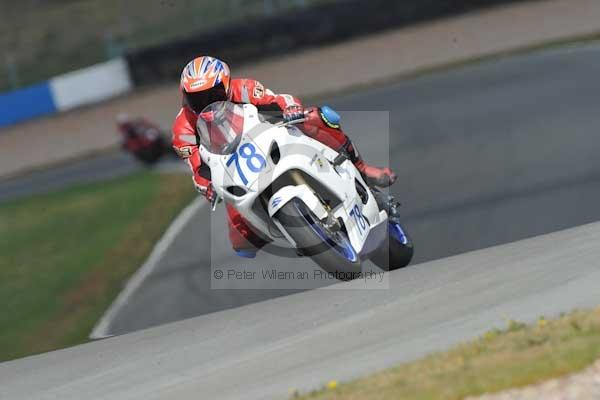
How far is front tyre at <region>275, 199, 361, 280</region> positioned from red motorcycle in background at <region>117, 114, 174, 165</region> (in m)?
9.81

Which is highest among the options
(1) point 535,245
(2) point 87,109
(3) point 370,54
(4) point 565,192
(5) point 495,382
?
(5) point 495,382

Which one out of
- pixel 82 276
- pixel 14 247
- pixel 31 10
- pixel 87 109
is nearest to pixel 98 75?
pixel 87 109

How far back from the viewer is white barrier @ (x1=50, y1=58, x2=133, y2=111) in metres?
21.4

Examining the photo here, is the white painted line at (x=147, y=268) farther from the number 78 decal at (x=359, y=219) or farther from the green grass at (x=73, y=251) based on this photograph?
the number 78 decal at (x=359, y=219)

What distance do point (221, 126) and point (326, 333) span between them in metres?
1.85

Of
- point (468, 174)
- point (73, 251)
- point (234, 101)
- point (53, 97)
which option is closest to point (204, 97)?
point (234, 101)

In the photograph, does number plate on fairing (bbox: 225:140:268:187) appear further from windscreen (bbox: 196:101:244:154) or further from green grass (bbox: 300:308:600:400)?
green grass (bbox: 300:308:600:400)

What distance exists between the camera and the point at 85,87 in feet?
70.5

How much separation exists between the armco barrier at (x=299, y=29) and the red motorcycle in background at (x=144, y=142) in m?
4.21

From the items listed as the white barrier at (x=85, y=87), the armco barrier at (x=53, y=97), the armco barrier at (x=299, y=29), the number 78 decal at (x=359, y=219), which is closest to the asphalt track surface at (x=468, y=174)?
the number 78 decal at (x=359, y=219)

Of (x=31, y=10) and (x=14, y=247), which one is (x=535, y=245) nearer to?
(x=14, y=247)

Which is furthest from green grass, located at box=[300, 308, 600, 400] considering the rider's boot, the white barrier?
the white barrier

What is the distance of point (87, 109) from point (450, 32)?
27.4 feet

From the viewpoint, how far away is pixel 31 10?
25.2m
